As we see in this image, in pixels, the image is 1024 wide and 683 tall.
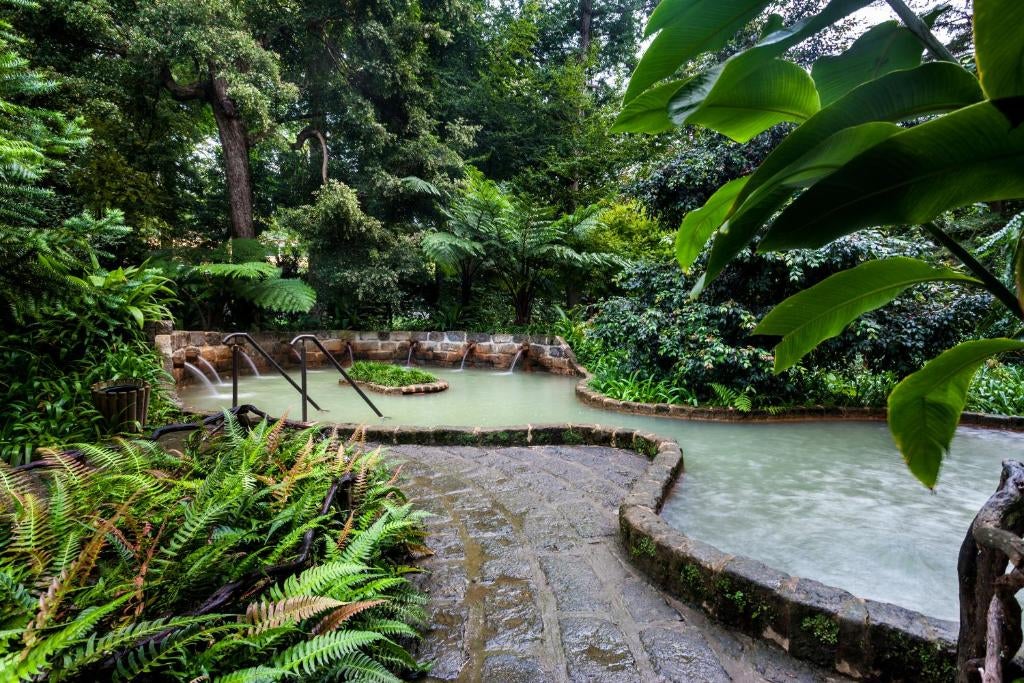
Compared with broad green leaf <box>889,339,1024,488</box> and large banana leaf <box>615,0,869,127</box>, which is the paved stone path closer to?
broad green leaf <box>889,339,1024,488</box>

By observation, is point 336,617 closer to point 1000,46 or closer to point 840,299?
point 840,299

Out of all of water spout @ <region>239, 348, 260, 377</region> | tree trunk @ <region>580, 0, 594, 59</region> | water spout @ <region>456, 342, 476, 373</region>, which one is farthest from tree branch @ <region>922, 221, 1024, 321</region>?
tree trunk @ <region>580, 0, 594, 59</region>

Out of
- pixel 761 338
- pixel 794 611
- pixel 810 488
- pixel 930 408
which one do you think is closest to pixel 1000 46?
pixel 930 408

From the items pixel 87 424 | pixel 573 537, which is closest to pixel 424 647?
pixel 573 537

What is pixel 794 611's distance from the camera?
4.92ft

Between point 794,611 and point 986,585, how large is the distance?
95cm

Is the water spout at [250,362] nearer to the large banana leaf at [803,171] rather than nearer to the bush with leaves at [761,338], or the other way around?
the bush with leaves at [761,338]

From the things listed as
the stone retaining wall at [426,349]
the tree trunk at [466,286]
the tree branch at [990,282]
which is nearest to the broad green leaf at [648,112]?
the tree branch at [990,282]

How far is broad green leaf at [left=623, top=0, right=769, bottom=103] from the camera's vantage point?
65 centimetres

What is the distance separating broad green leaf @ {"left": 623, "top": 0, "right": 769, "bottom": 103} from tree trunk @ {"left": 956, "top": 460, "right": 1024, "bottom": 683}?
0.74 meters

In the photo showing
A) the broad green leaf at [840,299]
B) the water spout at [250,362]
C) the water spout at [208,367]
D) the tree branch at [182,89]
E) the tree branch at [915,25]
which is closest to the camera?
the tree branch at [915,25]

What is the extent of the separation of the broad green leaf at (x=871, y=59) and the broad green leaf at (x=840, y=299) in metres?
0.24

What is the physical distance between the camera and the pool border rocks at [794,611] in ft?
4.45

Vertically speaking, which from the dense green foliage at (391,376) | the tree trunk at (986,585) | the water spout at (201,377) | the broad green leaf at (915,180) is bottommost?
the water spout at (201,377)
